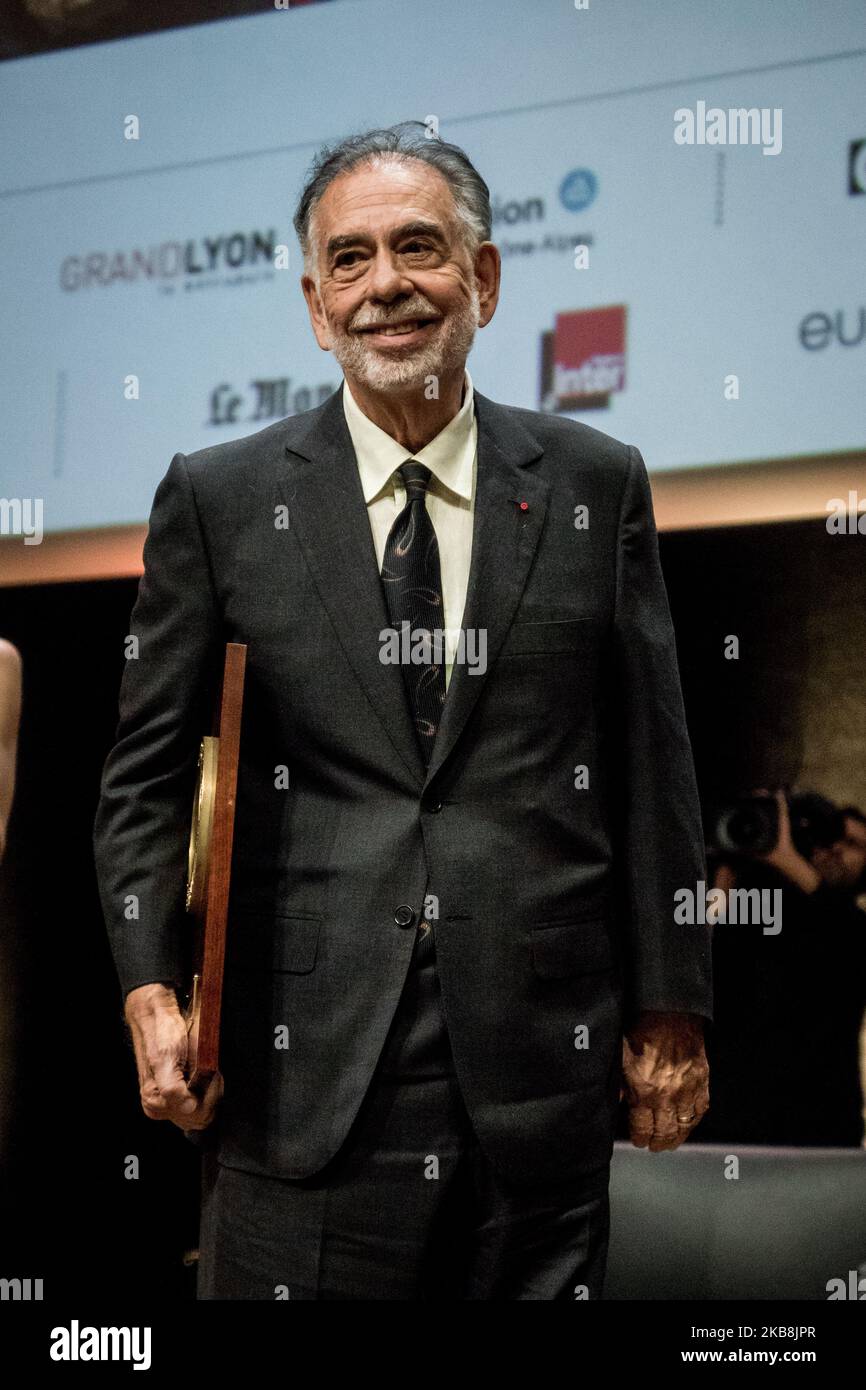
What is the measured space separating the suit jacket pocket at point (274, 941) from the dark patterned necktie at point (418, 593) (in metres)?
0.25

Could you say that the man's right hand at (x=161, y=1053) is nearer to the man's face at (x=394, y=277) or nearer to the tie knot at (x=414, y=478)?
the tie knot at (x=414, y=478)

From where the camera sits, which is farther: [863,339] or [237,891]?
[863,339]

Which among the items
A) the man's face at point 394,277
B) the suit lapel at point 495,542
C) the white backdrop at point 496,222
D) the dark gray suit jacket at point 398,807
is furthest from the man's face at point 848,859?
the man's face at point 394,277

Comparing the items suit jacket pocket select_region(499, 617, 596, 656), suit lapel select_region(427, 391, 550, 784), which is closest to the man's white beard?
suit lapel select_region(427, 391, 550, 784)

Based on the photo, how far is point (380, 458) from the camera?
2.01 metres

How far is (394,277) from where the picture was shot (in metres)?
1.98

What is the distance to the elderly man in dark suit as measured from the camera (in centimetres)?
184

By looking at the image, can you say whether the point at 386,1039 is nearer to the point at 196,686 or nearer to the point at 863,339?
the point at 196,686

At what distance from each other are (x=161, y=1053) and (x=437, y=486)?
785 millimetres

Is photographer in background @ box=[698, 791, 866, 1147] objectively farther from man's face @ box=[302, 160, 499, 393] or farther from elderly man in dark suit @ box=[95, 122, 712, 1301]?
man's face @ box=[302, 160, 499, 393]

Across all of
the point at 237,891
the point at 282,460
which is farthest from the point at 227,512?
the point at 237,891

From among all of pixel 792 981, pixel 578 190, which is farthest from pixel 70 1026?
pixel 578 190

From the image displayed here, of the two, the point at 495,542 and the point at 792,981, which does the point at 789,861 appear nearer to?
the point at 792,981

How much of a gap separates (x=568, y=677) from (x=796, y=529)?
3.63ft
